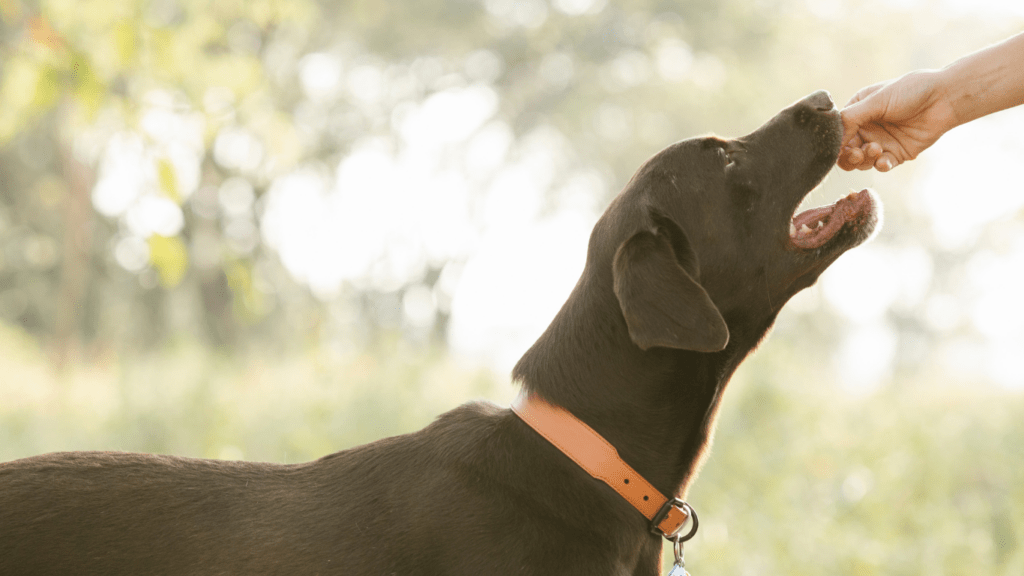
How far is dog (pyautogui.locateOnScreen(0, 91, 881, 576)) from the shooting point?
2383 mm

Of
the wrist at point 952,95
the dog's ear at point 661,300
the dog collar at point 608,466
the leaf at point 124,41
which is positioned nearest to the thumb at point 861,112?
the wrist at point 952,95

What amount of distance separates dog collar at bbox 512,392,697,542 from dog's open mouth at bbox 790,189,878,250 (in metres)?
1.05

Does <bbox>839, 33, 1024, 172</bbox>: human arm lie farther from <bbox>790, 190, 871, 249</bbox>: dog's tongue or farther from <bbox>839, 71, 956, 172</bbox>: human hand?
<bbox>790, 190, 871, 249</bbox>: dog's tongue

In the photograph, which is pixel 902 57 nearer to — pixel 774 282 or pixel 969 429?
pixel 969 429

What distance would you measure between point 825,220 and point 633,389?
108 centimetres

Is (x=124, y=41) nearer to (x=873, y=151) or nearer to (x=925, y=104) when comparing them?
(x=873, y=151)

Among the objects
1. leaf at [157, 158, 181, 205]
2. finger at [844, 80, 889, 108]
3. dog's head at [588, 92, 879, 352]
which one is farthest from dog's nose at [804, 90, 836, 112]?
leaf at [157, 158, 181, 205]

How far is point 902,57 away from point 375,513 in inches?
781

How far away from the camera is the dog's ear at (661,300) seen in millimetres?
2482

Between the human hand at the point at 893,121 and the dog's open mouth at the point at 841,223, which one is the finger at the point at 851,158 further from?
the dog's open mouth at the point at 841,223

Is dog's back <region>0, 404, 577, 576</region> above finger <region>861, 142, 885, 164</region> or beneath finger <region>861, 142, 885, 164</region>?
beneath

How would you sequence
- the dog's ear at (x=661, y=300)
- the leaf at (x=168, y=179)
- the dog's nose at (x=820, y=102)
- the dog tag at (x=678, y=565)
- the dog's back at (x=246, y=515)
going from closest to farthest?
the dog's back at (x=246, y=515) → the dog's ear at (x=661, y=300) → the dog tag at (x=678, y=565) → the leaf at (x=168, y=179) → the dog's nose at (x=820, y=102)

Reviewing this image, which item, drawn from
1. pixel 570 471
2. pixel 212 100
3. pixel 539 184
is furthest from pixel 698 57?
pixel 570 471

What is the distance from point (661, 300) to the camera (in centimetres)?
255
